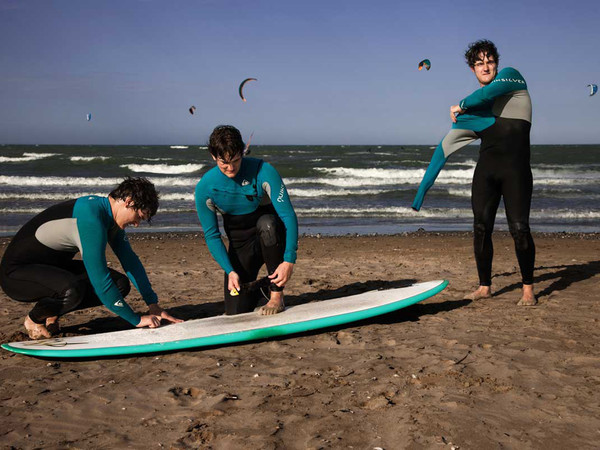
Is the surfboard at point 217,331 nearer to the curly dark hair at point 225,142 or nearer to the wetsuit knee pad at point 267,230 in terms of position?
the wetsuit knee pad at point 267,230

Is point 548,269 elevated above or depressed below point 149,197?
below

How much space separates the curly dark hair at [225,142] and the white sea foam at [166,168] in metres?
27.2

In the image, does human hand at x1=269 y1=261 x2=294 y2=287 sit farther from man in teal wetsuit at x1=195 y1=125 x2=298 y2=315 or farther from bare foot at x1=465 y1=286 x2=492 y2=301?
bare foot at x1=465 y1=286 x2=492 y2=301

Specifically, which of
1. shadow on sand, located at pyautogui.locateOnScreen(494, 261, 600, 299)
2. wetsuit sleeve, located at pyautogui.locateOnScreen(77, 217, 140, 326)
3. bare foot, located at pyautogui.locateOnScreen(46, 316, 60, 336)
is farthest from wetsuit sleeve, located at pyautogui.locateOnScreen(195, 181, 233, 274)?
shadow on sand, located at pyautogui.locateOnScreen(494, 261, 600, 299)

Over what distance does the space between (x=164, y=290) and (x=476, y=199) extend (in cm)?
297

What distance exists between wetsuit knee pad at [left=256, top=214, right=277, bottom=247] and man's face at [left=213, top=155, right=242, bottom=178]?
1.25ft

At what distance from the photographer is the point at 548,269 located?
5883 mm

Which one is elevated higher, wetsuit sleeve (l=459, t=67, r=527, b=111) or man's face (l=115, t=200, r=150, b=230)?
wetsuit sleeve (l=459, t=67, r=527, b=111)

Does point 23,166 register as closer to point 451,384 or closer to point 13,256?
point 13,256

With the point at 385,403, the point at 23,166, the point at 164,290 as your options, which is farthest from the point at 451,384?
the point at 23,166

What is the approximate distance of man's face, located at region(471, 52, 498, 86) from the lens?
4145 mm

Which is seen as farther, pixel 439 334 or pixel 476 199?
pixel 476 199

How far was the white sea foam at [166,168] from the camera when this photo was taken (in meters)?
30.2

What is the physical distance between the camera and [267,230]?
391 centimetres
